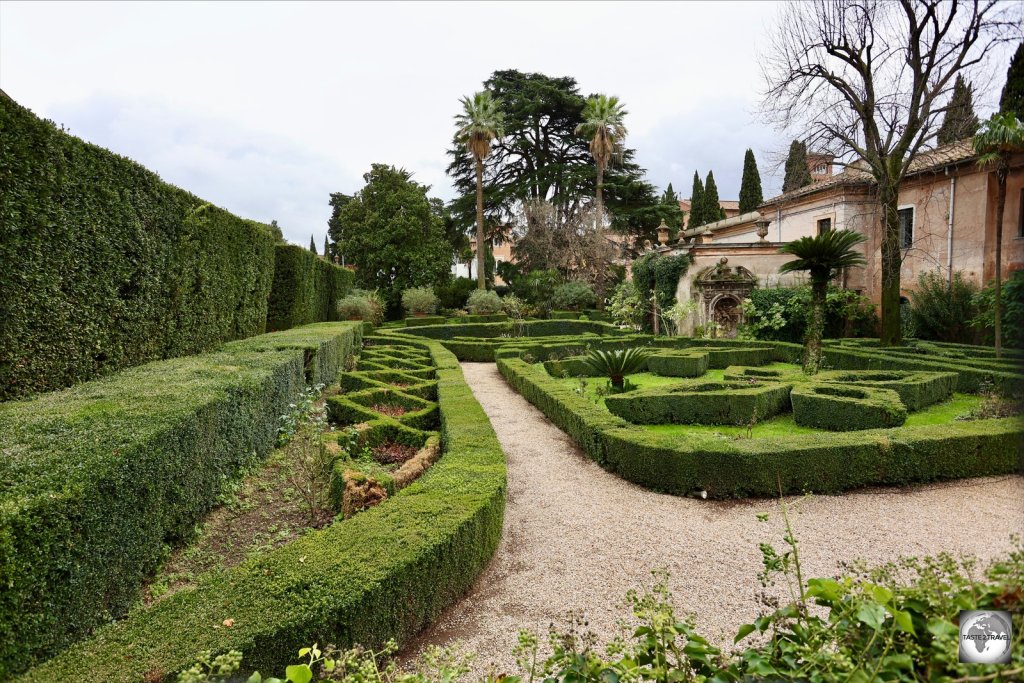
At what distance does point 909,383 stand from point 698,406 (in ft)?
11.7

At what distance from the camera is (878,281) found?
1936 centimetres

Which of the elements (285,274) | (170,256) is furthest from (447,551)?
(285,274)

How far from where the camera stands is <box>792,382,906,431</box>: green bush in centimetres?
721

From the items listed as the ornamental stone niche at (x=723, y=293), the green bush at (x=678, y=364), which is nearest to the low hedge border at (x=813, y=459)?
the green bush at (x=678, y=364)

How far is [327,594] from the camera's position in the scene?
2.87 m

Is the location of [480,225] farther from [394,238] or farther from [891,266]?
[891,266]

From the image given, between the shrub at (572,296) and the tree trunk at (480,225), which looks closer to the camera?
the shrub at (572,296)

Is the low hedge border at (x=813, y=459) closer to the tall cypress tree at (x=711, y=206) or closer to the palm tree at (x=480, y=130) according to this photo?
the palm tree at (x=480, y=130)

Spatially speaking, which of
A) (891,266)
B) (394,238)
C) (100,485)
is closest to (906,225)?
(891,266)

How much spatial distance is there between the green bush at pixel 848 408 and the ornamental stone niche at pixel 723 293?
10060 millimetres

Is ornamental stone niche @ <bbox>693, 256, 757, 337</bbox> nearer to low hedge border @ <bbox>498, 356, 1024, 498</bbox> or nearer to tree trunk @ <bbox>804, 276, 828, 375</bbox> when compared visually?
tree trunk @ <bbox>804, 276, 828, 375</bbox>

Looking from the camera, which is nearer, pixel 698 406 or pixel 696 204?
pixel 698 406

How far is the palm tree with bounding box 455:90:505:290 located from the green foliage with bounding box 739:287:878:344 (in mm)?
16780

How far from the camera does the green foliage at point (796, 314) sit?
55.0 feet
